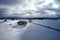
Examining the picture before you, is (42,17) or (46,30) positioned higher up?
(42,17)

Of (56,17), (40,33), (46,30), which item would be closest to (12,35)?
(40,33)

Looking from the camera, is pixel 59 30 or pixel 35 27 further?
pixel 35 27

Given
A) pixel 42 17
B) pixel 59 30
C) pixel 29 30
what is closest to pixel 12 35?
pixel 29 30

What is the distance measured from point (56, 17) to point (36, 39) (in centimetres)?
371

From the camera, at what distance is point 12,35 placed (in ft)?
17.6

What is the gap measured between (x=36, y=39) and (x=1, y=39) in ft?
5.22

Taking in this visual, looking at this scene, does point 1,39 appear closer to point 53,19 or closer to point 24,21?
point 24,21

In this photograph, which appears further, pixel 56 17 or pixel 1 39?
pixel 56 17

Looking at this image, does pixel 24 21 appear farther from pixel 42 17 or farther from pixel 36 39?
pixel 36 39

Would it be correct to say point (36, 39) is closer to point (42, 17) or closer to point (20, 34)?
point (20, 34)

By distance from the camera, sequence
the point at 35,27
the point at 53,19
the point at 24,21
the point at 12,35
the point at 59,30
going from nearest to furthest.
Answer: the point at 12,35 < the point at 59,30 < the point at 35,27 < the point at 24,21 < the point at 53,19

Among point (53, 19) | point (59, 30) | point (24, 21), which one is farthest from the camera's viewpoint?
point (53, 19)

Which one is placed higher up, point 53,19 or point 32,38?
point 53,19

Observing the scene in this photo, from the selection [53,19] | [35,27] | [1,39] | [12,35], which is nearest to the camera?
[1,39]
